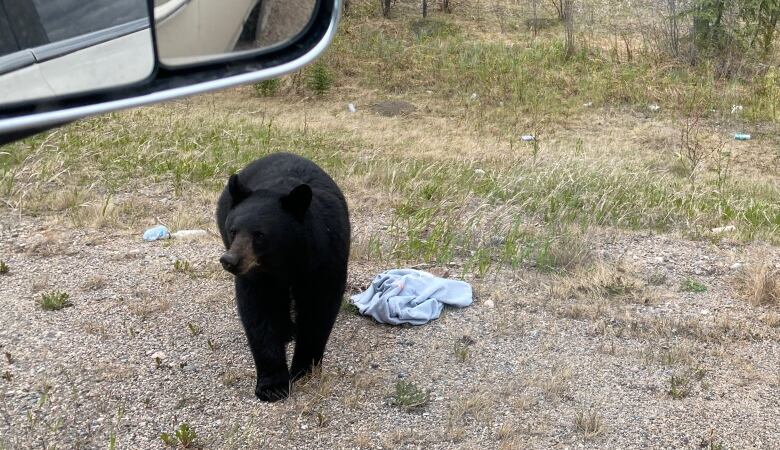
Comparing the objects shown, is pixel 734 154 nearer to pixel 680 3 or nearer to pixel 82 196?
pixel 680 3

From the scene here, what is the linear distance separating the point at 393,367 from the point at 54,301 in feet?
6.49

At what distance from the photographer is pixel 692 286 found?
541 centimetres

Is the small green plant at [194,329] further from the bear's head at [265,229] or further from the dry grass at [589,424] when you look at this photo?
the dry grass at [589,424]

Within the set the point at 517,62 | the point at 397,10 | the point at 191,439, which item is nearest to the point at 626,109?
the point at 517,62

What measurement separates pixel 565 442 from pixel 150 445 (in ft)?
5.82

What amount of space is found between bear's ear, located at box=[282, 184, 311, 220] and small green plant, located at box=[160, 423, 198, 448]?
41.6 inches

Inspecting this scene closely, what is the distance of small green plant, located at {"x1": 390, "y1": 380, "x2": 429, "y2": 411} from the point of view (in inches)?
159

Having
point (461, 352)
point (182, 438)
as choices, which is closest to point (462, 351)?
point (461, 352)

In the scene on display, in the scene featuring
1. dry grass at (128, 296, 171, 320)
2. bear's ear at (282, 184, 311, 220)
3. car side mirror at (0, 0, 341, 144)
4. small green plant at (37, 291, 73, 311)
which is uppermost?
car side mirror at (0, 0, 341, 144)

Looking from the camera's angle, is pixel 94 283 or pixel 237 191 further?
pixel 94 283

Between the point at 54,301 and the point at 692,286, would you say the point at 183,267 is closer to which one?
the point at 54,301

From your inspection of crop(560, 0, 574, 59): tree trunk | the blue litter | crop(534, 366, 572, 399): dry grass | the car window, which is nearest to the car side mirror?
the car window

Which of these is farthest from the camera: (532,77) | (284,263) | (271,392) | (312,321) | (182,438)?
(532,77)

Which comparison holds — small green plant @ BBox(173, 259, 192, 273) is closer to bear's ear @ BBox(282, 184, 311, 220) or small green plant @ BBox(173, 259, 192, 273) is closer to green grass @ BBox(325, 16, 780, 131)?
bear's ear @ BBox(282, 184, 311, 220)
